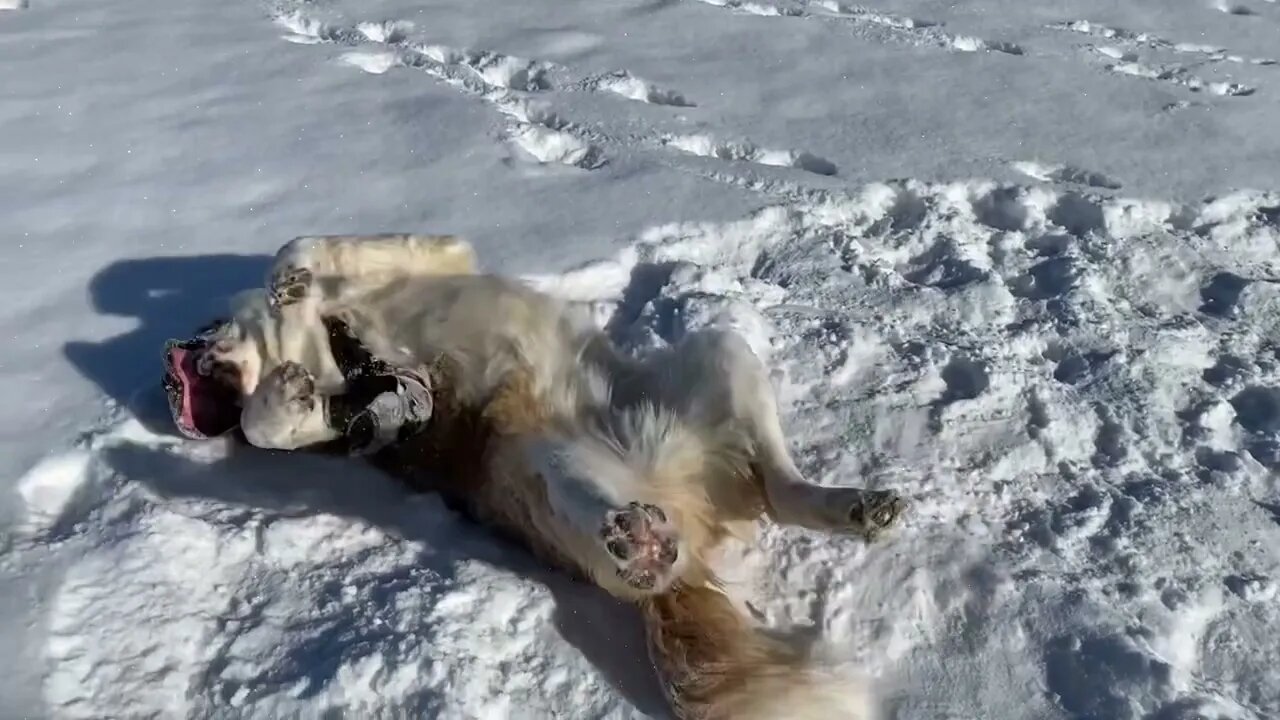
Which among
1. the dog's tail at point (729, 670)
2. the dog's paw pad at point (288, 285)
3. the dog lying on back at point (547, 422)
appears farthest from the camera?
the dog's paw pad at point (288, 285)

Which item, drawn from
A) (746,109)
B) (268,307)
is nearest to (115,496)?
(268,307)

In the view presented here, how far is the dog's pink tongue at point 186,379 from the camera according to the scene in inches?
A: 128

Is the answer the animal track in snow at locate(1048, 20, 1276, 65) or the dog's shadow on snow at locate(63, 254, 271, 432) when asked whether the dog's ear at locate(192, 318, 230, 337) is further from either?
the animal track in snow at locate(1048, 20, 1276, 65)

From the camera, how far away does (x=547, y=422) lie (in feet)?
10.4

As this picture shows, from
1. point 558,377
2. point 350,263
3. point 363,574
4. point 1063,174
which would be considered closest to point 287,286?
point 350,263

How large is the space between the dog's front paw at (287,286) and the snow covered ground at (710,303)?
0.48m

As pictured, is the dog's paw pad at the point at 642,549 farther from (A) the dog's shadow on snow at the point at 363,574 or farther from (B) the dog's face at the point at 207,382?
(B) the dog's face at the point at 207,382

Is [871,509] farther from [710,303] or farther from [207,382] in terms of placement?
[207,382]

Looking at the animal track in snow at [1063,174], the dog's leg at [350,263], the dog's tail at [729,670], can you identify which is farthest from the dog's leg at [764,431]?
the animal track in snow at [1063,174]

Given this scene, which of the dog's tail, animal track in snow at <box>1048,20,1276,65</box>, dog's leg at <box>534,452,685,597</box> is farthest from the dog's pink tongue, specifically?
animal track in snow at <box>1048,20,1276,65</box>

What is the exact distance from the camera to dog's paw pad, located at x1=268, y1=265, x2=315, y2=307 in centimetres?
338

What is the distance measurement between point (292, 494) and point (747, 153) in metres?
2.59

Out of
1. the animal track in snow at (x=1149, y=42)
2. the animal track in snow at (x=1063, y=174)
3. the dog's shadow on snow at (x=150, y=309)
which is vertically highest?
the animal track in snow at (x=1149, y=42)

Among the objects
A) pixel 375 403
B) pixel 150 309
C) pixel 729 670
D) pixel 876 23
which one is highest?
pixel 876 23
